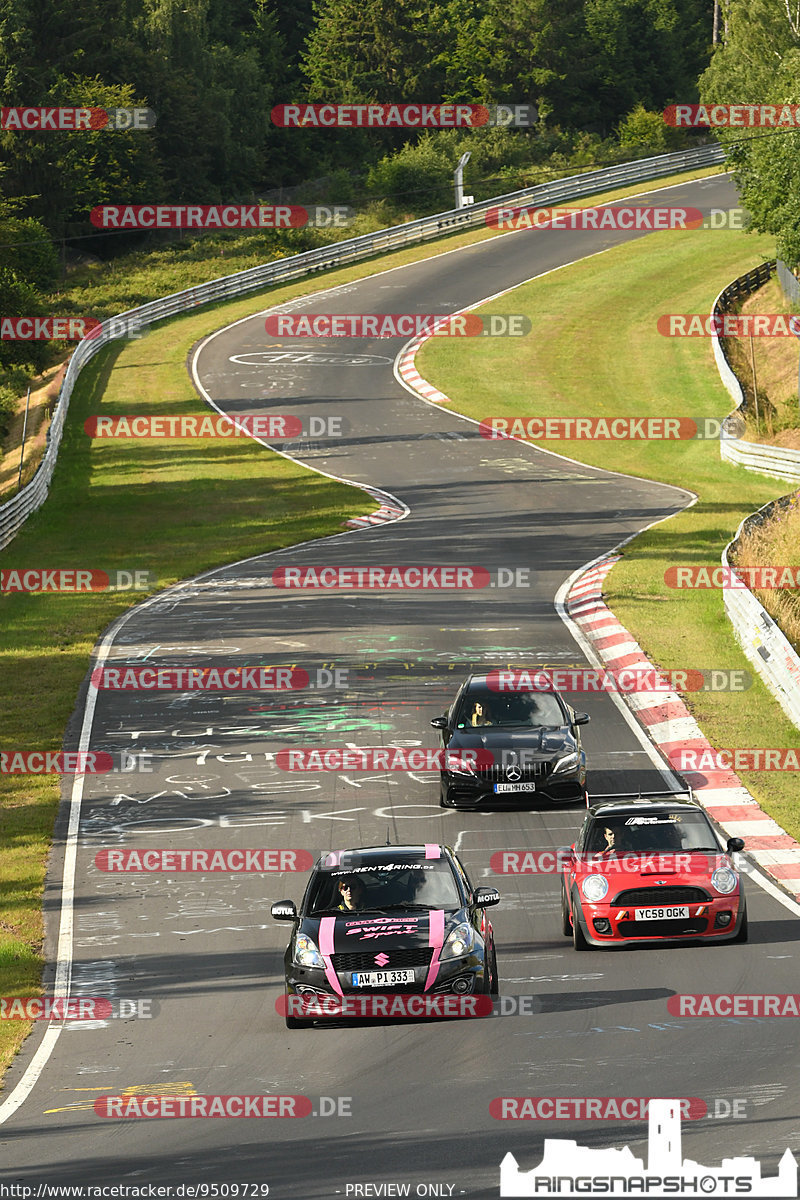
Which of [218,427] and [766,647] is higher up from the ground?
[218,427]

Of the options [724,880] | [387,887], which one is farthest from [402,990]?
[724,880]

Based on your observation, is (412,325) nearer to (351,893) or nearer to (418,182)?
(418,182)

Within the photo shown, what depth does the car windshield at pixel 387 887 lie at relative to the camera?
13672 mm

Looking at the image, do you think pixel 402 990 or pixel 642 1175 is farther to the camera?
pixel 402 990

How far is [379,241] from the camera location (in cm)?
8231

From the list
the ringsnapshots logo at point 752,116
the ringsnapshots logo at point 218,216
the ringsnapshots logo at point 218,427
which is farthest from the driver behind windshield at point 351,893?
the ringsnapshots logo at point 218,216

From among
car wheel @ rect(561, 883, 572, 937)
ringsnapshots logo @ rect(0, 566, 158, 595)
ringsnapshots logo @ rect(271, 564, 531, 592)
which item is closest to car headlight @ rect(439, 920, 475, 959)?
car wheel @ rect(561, 883, 572, 937)

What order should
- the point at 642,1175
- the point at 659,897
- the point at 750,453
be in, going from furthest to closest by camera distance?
the point at 750,453 → the point at 659,897 → the point at 642,1175

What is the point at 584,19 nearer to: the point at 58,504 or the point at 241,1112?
the point at 58,504

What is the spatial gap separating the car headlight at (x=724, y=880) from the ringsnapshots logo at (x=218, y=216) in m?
75.7

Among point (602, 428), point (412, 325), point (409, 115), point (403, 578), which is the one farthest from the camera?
point (409, 115)

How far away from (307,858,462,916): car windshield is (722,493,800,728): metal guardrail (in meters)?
11.3

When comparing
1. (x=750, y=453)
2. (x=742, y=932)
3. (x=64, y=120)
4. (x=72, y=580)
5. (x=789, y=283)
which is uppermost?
(x=64, y=120)

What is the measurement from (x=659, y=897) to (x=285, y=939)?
3.94 metres
